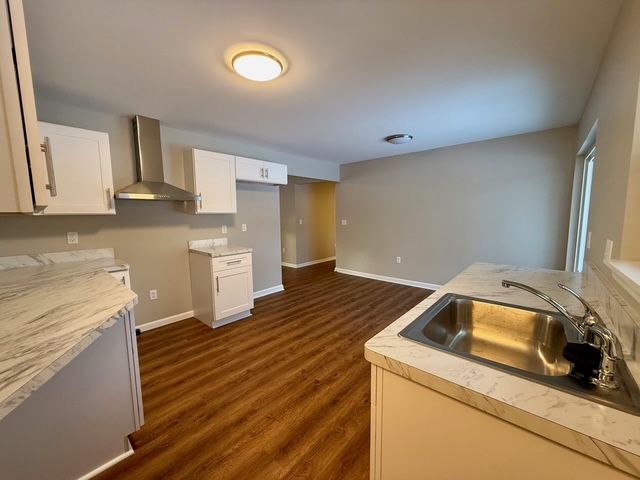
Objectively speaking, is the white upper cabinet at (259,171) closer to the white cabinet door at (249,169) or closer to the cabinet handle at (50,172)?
the white cabinet door at (249,169)

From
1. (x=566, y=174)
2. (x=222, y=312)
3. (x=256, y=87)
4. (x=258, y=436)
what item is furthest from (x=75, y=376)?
(x=566, y=174)

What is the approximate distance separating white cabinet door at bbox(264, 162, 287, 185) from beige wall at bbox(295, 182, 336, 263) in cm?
225

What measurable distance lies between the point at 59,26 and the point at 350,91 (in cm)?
185

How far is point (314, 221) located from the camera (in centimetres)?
661

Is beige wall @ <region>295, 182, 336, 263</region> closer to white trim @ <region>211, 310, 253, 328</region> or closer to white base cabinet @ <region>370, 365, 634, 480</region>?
white trim @ <region>211, 310, 253, 328</region>

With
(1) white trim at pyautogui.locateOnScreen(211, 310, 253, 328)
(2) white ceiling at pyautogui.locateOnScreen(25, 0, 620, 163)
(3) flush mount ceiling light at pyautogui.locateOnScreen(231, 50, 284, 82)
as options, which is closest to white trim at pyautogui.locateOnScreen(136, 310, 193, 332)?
(1) white trim at pyautogui.locateOnScreen(211, 310, 253, 328)

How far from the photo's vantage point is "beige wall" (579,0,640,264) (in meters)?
1.04

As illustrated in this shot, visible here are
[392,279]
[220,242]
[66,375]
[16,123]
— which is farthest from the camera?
[392,279]

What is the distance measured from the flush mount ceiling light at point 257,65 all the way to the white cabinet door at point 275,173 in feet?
6.19

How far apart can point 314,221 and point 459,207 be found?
351cm

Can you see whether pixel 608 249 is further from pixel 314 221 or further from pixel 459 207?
pixel 314 221

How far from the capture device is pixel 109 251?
8.70 feet

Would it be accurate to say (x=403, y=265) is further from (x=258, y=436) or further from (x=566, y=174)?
(x=258, y=436)

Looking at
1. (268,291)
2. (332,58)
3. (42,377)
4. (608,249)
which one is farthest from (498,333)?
(268,291)
